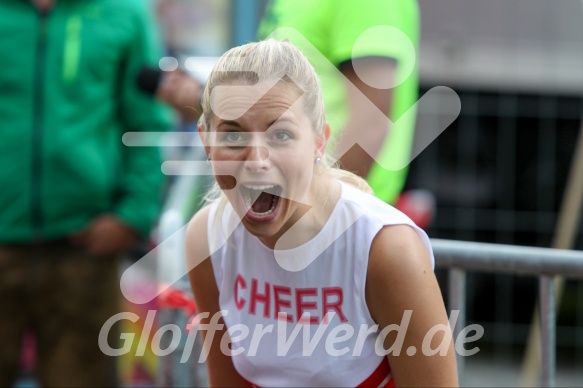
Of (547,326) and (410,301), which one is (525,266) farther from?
(410,301)

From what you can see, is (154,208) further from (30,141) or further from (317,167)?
(317,167)

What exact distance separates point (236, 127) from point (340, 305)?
0.45 metres

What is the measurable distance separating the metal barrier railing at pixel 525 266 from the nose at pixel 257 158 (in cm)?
94

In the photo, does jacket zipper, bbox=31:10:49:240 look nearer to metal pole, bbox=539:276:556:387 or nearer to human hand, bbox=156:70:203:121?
human hand, bbox=156:70:203:121

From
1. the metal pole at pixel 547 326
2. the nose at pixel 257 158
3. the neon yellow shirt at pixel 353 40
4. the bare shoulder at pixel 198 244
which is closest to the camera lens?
the nose at pixel 257 158

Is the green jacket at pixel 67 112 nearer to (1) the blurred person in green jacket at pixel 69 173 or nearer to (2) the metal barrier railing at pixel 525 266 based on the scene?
(1) the blurred person in green jacket at pixel 69 173

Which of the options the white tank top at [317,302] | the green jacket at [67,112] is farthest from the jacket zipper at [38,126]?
the white tank top at [317,302]

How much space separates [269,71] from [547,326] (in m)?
1.17

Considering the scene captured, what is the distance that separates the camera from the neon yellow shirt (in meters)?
2.79

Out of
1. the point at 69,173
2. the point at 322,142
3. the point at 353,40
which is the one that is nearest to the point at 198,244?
the point at 322,142

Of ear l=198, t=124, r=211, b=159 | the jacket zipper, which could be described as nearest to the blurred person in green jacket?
the jacket zipper

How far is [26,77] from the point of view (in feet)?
11.7

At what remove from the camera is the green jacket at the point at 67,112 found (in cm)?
354

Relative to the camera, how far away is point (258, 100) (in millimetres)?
2223
